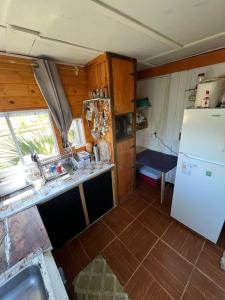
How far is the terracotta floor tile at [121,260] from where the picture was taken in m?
1.40

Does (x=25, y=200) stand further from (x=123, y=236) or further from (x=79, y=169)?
(x=123, y=236)

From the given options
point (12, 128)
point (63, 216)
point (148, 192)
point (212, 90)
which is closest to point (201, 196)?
point (148, 192)

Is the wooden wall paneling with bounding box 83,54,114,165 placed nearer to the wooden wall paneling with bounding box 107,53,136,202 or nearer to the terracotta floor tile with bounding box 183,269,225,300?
the wooden wall paneling with bounding box 107,53,136,202

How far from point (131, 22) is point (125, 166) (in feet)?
5.73

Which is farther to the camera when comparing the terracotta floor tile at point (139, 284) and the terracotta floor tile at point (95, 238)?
the terracotta floor tile at point (95, 238)

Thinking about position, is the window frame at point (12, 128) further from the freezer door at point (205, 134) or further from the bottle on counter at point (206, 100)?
the bottle on counter at point (206, 100)

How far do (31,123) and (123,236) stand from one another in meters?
1.96

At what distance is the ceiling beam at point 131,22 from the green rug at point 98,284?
2.27 m

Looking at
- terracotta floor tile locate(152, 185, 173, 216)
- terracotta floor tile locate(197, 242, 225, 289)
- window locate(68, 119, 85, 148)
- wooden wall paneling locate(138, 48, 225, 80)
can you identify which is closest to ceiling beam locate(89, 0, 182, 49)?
wooden wall paneling locate(138, 48, 225, 80)

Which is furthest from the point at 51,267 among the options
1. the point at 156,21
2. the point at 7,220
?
the point at 156,21

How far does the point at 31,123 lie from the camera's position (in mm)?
1727

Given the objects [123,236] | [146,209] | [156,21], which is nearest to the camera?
[156,21]

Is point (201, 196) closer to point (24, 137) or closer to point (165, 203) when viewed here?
point (165, 203)

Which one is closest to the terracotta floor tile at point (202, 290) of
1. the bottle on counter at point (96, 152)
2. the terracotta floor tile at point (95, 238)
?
the terracotta floor tile at point (95, 238)
